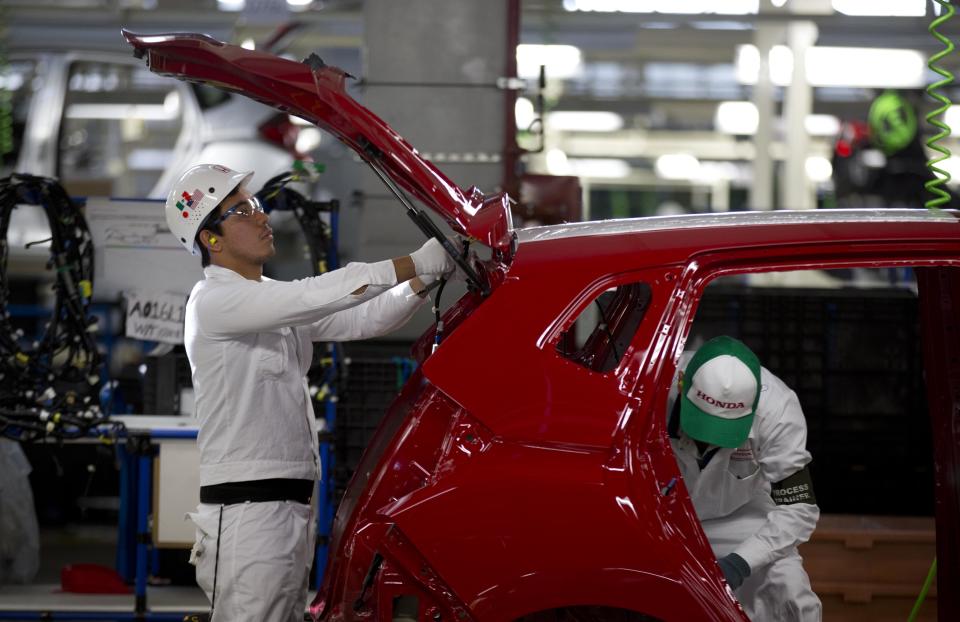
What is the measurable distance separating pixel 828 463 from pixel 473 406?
3.66 meters

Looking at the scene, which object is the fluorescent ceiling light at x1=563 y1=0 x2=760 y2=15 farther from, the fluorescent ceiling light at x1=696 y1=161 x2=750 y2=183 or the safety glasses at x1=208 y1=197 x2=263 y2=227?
the safety glasses at x1=208 y1=197 x2=263 y2=227

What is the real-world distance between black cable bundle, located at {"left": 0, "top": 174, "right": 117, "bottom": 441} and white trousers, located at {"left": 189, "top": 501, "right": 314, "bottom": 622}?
6.16 feet

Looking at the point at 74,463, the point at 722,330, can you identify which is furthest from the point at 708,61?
the point at 74,463

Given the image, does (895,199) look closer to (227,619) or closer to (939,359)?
(939,359)

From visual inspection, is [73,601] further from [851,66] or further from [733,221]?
[851,66]

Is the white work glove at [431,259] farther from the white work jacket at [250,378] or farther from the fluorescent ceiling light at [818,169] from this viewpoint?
the fluorescent ceiling light at [818,169]

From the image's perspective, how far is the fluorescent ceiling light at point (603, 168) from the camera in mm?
14977

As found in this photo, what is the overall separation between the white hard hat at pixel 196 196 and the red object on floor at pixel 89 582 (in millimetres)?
2582

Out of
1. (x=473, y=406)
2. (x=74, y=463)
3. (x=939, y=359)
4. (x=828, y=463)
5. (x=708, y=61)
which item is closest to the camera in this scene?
(x=473, y=406)

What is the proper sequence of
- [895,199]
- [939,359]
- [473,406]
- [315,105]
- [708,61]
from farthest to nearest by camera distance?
[708,61]
[895,199]
[939,359]
[315,105]
[473,406]

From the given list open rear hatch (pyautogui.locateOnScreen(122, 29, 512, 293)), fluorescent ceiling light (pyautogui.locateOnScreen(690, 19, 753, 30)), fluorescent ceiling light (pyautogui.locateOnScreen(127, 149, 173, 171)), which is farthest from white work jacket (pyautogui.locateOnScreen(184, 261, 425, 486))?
fluorescent ceiling light (pyautogui.locateOnScreen(690, 19, 753, 30))

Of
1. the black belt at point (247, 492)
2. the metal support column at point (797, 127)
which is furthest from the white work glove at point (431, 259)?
the metal support column at point (797, 127)

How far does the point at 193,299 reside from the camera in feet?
9.58

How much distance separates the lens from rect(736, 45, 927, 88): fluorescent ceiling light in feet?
34.4
